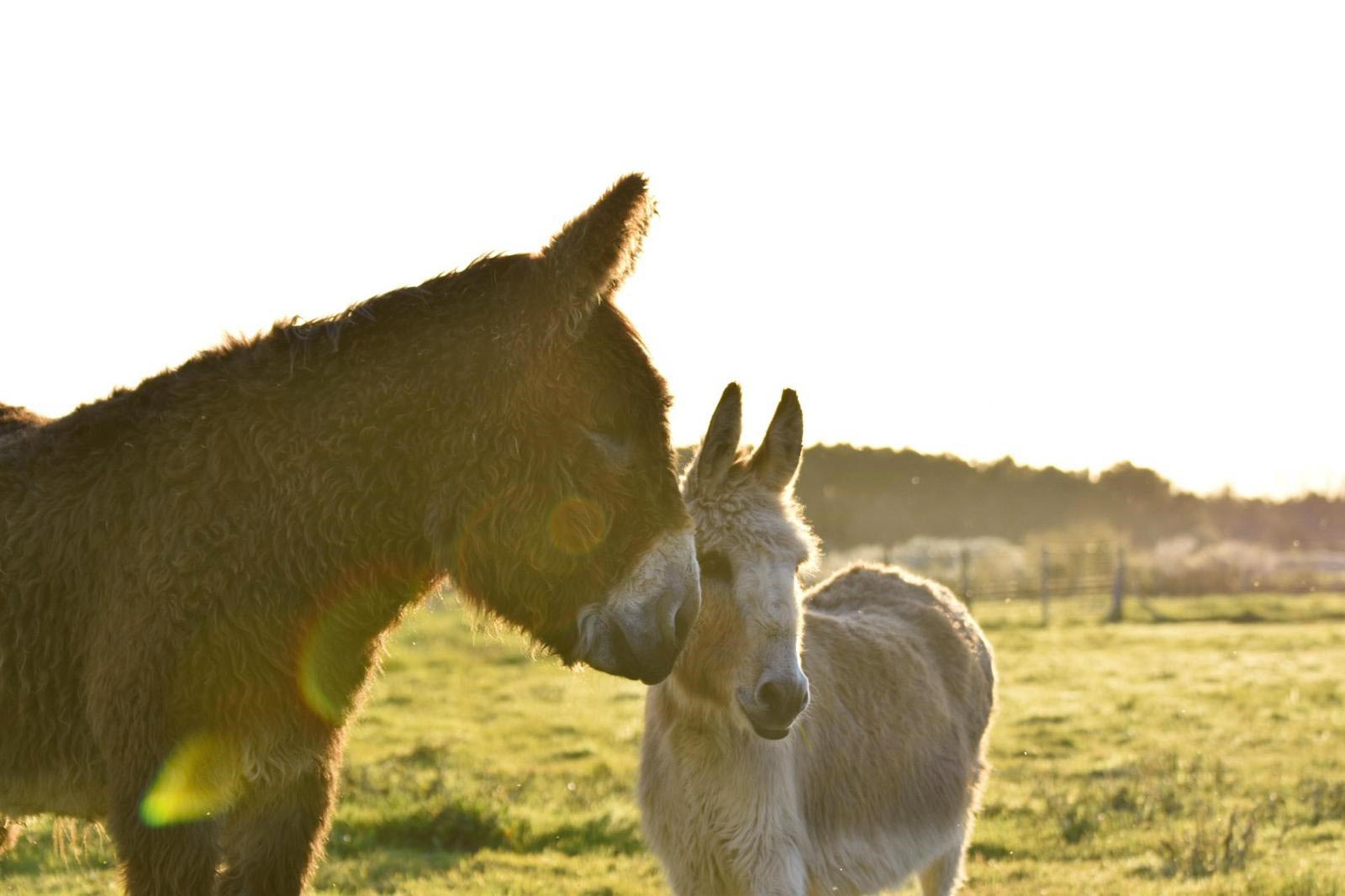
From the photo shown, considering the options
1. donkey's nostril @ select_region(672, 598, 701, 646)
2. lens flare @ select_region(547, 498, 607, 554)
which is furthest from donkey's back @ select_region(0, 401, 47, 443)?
donkey's nostril @ select_region(672, 598, 701, 646)

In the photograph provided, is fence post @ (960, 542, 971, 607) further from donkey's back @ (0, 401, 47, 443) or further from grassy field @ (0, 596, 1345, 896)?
donkey's back @ (0, 401, 47, 443)

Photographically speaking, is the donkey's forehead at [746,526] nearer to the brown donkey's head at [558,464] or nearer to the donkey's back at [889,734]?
the donkey's back at [889,734]

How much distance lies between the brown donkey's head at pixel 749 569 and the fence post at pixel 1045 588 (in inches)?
973

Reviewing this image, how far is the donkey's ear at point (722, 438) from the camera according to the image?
4707mm

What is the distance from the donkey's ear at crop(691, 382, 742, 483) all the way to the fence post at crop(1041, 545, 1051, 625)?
24871mm

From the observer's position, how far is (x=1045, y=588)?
3200 cm

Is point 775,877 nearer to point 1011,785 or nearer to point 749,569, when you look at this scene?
point 749,569

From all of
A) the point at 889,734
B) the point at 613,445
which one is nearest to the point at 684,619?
the point at 613,445

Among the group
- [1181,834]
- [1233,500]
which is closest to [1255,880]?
[1181,834]

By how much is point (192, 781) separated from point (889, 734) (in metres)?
3.95

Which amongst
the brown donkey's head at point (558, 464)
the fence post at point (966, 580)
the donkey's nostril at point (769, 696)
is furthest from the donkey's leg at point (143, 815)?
the fence post at point (966, 580)

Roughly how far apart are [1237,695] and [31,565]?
17.2 meters

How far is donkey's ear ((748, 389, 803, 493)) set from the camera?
4898 millimetres

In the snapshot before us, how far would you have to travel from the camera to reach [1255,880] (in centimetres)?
715
